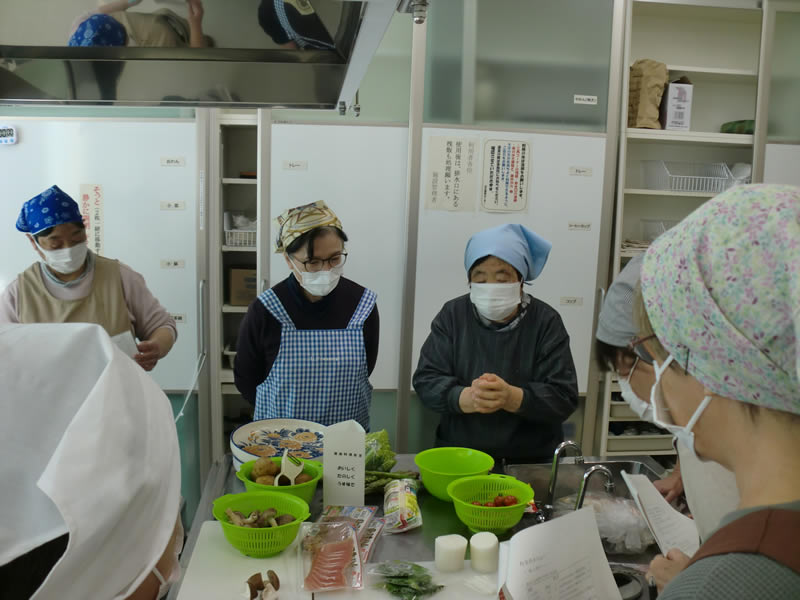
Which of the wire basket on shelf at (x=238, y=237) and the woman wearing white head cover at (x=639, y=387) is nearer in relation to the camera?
the woman wearing white head cover at (x=639, y=387)

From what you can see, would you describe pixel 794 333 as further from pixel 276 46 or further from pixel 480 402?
pixel 480 402

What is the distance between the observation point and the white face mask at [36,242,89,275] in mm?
2207

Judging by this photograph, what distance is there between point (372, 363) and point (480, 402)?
1.90 feet

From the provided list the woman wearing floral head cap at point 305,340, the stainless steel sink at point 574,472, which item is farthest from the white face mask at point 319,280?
the stainless steel sink at point 574,472

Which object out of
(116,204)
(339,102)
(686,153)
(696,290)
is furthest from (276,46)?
(686,153)

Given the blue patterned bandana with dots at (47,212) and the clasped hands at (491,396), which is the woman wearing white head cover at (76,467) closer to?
the clasped hands at (491,396)

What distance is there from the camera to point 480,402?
1.79 m

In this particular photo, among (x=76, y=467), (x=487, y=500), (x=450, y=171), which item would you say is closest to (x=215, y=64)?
(x=76, y=467)

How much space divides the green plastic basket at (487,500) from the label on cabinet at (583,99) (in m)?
A: 2.29

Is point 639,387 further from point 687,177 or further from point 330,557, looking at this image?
point 687,177

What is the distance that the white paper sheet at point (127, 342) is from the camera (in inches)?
91.5

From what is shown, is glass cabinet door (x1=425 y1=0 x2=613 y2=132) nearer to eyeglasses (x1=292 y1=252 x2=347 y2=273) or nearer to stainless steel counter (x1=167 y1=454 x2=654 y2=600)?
eyeglasses (x1=292 y1=252 x2=347 y2=273)

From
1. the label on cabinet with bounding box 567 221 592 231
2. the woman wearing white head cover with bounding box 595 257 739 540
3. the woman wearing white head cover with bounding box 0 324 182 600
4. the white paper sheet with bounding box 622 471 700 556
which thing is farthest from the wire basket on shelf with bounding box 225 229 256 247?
the woman wearing white head cover with bounding box 0 324 182 600

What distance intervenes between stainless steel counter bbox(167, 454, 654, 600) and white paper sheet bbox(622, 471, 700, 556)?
77 millimetres
